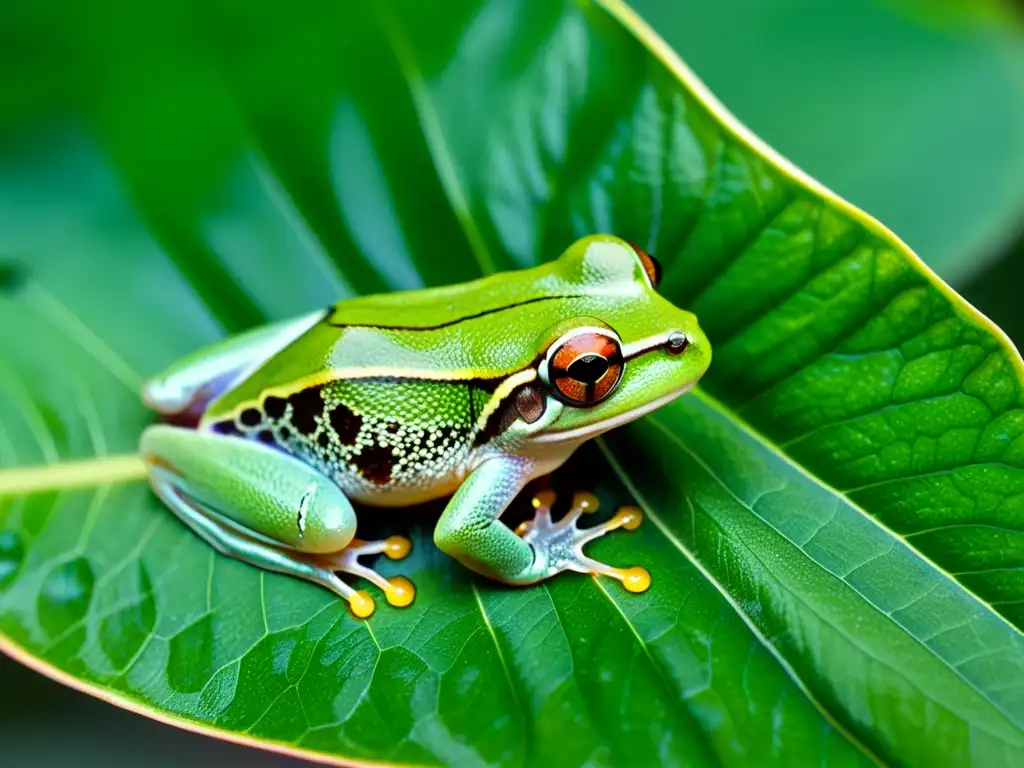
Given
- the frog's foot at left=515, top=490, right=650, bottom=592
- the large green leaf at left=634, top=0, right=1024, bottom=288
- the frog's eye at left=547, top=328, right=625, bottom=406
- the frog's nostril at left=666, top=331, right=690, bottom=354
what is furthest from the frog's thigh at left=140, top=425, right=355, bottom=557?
the large green leaf at left=634, top=0, right=1024, bottom=288

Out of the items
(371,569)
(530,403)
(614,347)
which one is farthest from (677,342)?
(371,569)

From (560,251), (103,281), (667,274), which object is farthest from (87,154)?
(667,274)

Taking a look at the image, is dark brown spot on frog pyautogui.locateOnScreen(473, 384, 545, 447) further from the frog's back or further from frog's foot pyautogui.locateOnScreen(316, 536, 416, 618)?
frog's foot pyautogui.locateOnScreen(316, 536, 416, 618)

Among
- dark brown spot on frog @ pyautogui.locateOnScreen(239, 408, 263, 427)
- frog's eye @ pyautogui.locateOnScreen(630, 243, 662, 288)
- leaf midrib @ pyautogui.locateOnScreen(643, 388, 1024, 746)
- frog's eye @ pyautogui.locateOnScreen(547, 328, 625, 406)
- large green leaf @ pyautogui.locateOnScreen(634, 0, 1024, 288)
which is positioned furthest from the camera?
large green leaf @ pyautogui.locateOnScreen(634, 0, 1024, 288)

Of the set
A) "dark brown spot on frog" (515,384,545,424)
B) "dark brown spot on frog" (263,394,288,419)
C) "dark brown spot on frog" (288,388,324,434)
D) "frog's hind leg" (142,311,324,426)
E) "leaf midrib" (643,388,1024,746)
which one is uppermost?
"frog's hind leg" (142,311,324,426)

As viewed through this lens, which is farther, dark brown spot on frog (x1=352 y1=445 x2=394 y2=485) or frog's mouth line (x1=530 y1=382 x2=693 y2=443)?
dark brown spot on frog (x1=352 y1=445 x2=394 y2=485)

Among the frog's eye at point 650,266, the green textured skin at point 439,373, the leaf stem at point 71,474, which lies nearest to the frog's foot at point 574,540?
the green textured skin at point 439,373

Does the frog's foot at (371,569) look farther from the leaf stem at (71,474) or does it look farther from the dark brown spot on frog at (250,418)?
the leaf stem at (71,474)

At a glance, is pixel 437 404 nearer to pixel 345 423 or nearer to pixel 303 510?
pixel 345 423
